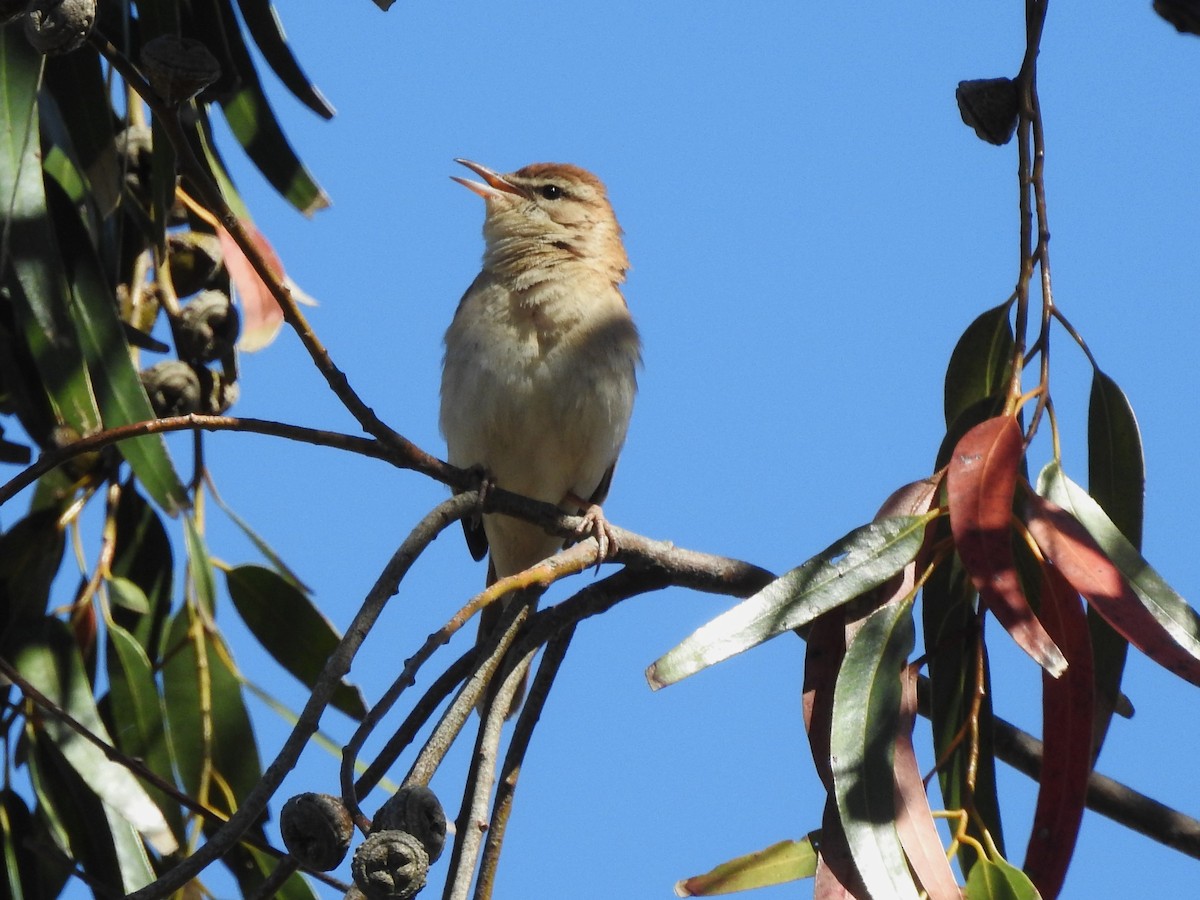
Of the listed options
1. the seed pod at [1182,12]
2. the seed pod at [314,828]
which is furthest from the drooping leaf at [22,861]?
the seed pod at [1182,12]

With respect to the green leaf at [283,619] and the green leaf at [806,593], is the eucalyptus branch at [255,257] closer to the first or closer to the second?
the green leaf at [806,593]

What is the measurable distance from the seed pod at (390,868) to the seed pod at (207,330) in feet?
5.69

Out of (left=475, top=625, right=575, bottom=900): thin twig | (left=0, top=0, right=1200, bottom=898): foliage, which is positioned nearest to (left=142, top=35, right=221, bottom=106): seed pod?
(left=0, top=0, right=1200, bottom=898): foliage

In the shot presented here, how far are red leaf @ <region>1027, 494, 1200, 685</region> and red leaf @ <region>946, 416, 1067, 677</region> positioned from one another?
0.06 metres

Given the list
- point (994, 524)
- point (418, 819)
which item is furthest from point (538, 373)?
point (418, 819)

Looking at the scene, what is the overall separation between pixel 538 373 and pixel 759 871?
5.94 feet

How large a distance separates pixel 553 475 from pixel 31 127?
63.6 inches

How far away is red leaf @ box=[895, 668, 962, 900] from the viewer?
5.19ft

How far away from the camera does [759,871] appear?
6.10ft

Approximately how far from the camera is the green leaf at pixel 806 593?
1.66 metres

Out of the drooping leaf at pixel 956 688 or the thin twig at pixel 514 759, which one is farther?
the drooping leaf at pixel 956 688

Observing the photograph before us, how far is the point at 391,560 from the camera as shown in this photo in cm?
178

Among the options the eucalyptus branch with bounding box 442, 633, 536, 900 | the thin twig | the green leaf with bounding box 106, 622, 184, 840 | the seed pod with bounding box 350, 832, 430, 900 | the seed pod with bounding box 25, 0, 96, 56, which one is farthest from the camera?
the green leaf with bounding box 106, 622, 184, 840

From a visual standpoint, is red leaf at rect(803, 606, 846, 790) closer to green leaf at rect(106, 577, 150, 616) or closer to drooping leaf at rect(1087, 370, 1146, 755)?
drooping leaf at rect(1087, 370, 1146, 755)
